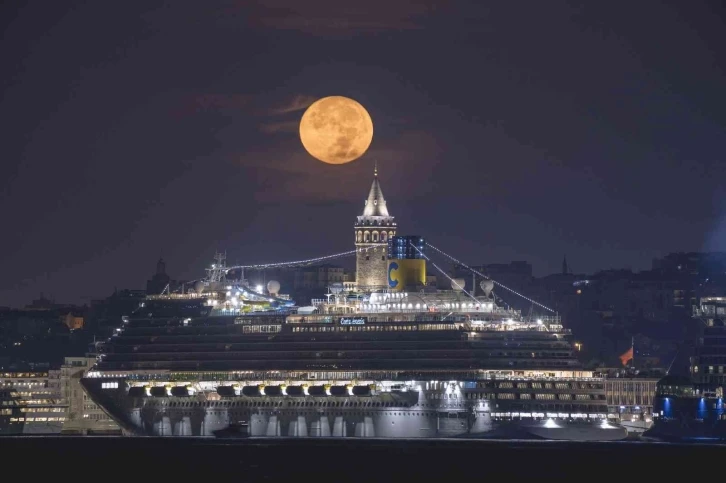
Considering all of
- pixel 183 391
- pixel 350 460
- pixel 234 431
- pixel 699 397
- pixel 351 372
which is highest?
pixel 351 372

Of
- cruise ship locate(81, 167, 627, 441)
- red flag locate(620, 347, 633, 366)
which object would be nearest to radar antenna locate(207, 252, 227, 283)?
cruise ship locate(81, 167, 627, 441)

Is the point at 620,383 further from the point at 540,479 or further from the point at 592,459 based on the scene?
the point at 540,479

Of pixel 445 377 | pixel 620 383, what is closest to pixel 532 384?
pixel 445 377

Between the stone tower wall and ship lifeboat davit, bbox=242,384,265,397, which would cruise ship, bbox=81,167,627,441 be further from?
the stone tower wall

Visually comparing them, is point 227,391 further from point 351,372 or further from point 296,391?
point 351,372

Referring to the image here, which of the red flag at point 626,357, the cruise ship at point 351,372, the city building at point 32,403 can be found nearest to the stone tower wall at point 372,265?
the cruise ship at point 351,372

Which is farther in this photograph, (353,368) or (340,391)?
(353,368)

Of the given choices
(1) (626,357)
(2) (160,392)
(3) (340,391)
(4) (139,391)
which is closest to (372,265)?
(3) (340,391)
